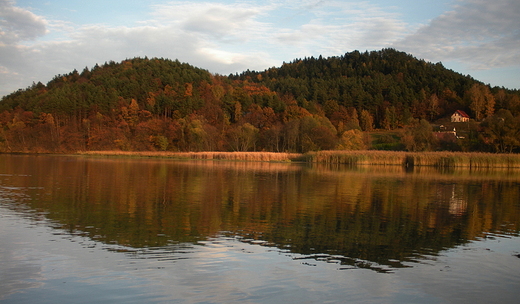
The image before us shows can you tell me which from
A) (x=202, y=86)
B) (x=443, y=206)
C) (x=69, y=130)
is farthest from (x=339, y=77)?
(x=443, y=206)

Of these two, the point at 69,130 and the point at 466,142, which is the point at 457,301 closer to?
the point at 466,142

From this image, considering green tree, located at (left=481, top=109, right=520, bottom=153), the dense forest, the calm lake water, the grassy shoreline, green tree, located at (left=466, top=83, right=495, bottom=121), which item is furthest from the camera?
green tree, located at (left=466, top=83, right=495, bottom=121)

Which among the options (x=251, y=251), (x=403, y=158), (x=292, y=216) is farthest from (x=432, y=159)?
(x=251, y=251)

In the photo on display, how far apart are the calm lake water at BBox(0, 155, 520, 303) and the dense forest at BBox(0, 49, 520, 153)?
53.7 m

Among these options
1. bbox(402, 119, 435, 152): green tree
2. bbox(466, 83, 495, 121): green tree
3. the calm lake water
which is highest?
bbox(466, 83, 495, 121): green tree

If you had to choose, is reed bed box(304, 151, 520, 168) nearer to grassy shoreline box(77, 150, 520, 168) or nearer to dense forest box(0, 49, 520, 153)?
grassy shoreline box(77, 150, 520, 168)

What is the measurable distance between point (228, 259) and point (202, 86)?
348 feet

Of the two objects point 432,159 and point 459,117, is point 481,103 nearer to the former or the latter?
point 459,117

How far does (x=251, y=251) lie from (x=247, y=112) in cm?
9741

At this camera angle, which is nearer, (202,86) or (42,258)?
(42,258)

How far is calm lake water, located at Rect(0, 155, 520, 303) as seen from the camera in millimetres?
6430

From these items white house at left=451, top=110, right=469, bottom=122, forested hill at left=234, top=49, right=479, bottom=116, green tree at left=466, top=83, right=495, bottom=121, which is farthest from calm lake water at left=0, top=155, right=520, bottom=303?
green tree at left=466, top=83, right=495, bottom=121

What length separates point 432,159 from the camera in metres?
47.8

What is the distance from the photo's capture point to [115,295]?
612 cm
